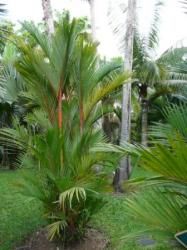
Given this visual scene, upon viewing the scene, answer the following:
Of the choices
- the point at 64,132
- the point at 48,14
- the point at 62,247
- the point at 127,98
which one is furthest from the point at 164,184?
the point at 48,14

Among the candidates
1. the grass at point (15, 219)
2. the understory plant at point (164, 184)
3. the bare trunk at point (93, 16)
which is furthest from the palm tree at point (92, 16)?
the understory plant at point (164, 184)

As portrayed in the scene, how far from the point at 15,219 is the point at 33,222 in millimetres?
472

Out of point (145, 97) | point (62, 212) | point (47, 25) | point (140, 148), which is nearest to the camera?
point (140, 148)

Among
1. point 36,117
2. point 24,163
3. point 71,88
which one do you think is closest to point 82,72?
point 71,88

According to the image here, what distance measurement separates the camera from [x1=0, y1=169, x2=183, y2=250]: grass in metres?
6.01

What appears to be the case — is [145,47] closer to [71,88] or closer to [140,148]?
[71,88]

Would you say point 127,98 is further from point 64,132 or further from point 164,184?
point 164,184

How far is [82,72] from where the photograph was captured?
5.64 m

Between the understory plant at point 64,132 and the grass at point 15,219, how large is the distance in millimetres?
633

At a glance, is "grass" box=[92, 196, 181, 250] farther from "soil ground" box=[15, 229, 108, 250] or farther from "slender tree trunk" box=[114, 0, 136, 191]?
"slender tree trunk" box=[114, 0, 136, 191]

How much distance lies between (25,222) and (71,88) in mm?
2635

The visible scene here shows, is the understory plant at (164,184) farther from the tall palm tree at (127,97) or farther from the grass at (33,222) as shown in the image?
the tall palm tree at (127,97)

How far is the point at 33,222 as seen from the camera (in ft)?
23.0

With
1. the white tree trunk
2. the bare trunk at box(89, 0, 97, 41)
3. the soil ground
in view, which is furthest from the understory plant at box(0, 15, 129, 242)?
the bare trunk at box(89, 0, 97, 41)
